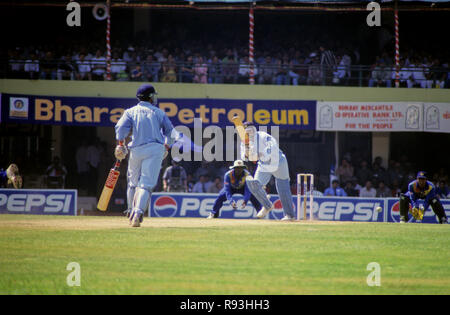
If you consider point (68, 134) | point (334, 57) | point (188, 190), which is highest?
point (334, 57)

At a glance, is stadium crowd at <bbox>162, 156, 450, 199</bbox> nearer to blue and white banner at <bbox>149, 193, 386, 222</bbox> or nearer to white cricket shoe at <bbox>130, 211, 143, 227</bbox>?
blue and white banner at <bbox>149, 193, 386, 222</bbox>

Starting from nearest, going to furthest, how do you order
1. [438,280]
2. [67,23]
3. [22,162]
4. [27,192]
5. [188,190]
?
[438,280] < [27,192] < [188,190] < [22,162] < [67,23]

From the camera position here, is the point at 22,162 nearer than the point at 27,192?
No

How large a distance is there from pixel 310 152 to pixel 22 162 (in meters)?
10.00

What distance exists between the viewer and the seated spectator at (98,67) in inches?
980

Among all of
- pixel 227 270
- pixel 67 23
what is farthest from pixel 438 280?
pixel 67 23

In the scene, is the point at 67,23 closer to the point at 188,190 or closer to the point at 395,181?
the point at 188,190

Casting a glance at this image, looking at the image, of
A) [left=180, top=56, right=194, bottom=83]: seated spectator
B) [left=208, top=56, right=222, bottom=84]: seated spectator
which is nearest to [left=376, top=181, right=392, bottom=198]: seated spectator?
[left=208, top=56, right=222, bottom=84]: seated spectator

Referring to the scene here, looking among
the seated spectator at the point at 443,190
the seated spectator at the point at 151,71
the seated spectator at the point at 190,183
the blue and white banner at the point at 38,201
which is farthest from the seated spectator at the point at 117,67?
the seated spectator at the point at 443,190

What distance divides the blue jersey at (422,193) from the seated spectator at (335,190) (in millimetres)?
3972

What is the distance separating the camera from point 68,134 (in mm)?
26844

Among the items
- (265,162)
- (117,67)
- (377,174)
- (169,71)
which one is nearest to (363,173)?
(377,174)

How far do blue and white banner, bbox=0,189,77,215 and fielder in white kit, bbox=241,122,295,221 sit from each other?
690 cm

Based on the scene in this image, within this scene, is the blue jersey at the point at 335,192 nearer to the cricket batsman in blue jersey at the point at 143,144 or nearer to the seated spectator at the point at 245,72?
the seated spectator at the point at 245,72
